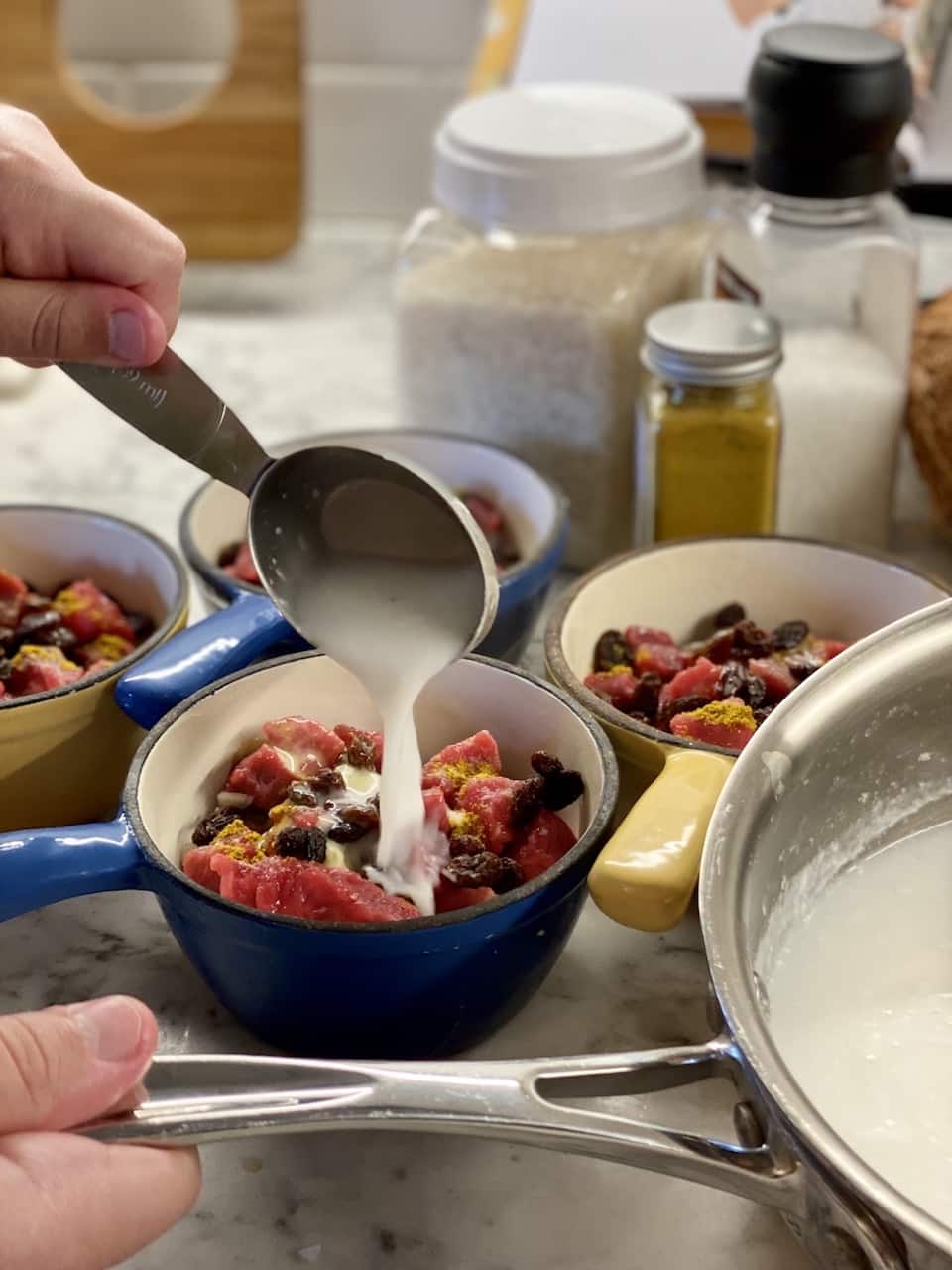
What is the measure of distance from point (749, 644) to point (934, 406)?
0.96 feet

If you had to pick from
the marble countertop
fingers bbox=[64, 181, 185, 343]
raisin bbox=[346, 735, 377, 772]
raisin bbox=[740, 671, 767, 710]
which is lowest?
the marble countertop

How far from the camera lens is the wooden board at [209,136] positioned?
1.43 meters

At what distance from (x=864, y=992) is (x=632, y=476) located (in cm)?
51

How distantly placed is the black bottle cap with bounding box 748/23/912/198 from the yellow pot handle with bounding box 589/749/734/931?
18.6 inches

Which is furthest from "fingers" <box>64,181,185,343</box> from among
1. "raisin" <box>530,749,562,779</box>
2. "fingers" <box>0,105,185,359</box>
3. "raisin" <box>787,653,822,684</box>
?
"raisin" <box>787,653,822,684</box>

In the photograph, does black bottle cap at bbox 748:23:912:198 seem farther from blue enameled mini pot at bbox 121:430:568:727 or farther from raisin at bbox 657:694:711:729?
raisin at bbox 657:694:711:729

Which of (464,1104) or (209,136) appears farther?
(209,136)

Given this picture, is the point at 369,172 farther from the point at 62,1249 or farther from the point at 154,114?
the point at 62,1249

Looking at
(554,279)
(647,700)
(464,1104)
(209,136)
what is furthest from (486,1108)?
(209,136)

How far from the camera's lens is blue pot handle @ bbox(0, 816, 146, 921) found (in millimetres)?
629

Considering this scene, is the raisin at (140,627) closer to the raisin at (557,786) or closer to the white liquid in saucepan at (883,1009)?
the raisin at (557,786)

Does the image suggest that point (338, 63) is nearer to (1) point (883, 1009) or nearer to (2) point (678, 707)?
(2) point (678, 707)

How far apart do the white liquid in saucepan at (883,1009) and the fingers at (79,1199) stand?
0.24 meters

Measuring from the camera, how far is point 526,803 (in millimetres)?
699
